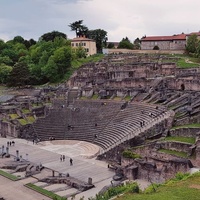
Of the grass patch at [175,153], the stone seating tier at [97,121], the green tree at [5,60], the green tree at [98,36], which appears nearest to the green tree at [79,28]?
the green tree at [98,36]

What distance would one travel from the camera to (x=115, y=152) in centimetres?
3284

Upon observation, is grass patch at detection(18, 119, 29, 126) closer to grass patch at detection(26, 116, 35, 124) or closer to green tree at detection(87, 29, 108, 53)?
grass patch at detection(26, 116, 35, 124)

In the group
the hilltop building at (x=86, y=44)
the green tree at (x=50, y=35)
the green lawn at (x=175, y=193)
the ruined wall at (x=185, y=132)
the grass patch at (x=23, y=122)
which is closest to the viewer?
the green lawn at (x=175, y=193)

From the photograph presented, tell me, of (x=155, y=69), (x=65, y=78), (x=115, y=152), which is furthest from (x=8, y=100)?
(x=115, y=152)

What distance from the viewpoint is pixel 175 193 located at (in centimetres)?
1523

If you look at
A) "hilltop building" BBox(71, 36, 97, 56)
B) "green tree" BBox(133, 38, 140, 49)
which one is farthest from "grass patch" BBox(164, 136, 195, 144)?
"green tree" BBox(133, 38, 140, 49)

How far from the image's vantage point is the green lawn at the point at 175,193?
1473 centimetres

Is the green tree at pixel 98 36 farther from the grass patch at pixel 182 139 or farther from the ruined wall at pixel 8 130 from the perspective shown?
the grass patch at pixel 182 139

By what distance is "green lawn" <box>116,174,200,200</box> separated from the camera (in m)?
14.7

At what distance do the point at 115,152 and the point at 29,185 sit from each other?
9.18 m

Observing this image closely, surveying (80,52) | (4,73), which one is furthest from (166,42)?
(4,73)

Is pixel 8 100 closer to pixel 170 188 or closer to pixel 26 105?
pixel 26 105

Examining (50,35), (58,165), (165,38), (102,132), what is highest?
(50,35)

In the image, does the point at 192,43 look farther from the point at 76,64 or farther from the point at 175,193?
the point at 175,193
